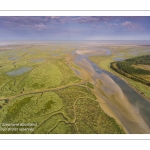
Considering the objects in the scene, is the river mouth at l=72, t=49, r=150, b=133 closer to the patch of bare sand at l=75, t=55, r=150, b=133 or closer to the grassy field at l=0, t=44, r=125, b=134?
the patch of bare sand at l=75, t=55, r=150, b=133

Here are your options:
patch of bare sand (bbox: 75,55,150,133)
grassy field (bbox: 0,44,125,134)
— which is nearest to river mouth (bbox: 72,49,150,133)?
patch of bare sand (bbox: 75,55,150,133)

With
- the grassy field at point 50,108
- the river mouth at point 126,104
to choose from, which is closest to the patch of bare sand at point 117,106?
the river mouth at point 126,104

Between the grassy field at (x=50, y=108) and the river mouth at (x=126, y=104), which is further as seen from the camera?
the river mouth at (x=126, y=104)

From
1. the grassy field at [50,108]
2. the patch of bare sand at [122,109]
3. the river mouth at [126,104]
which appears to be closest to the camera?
the grassy field at [50,108]

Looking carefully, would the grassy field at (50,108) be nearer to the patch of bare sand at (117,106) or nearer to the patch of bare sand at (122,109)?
the patch of bare sand at (117,106)

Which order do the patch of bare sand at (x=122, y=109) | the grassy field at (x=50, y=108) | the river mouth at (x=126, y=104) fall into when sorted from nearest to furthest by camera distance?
the grassy field at (x=50, y=108), the patch of bare sand at (x=122, y=109), the river mouth at (x=126, y=104)

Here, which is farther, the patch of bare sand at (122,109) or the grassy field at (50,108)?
the patch of bare sand at (122,109)

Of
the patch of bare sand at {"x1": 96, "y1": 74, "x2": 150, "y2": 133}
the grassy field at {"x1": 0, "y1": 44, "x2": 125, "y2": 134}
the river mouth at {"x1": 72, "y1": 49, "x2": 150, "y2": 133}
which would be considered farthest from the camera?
the river mouth at {"x1": 72, "y1": 49, "x2": 150, "y2": 133}

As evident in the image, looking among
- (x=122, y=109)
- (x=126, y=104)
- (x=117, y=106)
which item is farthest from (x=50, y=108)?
(x=126, y=104)

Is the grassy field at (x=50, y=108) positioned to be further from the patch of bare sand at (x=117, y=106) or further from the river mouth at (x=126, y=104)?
the river mouth at (x=126, y=104)
